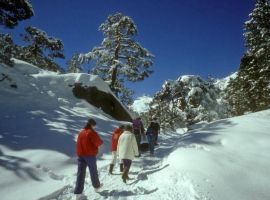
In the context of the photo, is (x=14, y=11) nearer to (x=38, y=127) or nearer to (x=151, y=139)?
(x=38, y=127)

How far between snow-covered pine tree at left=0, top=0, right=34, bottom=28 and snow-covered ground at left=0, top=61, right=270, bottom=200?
4797 mm

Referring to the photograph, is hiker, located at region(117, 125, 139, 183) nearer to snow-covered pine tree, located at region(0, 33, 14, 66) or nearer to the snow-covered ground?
the snow-covered ground

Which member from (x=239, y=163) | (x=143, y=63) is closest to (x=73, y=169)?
(x=239, y=163)

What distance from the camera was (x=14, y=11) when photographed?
15219 mm

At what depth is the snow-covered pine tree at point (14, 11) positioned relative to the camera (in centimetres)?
1488

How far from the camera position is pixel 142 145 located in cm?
1716

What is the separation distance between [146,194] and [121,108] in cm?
1858

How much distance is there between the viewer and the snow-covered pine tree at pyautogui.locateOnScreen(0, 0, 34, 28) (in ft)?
48.8

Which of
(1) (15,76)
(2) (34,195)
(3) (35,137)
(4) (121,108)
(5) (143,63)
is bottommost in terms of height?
(2) (34,195)

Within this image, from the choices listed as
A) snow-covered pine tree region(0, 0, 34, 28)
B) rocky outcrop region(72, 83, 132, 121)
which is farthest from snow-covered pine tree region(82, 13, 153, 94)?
snow-covered pine tree region(0, 0, 34, 28)

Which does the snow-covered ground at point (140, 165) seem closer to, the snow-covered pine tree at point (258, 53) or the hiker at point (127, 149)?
the hiker at point (127, 149)

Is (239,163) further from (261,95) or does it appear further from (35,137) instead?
(261,95)

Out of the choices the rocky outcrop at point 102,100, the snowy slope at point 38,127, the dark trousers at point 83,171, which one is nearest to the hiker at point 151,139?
the snowy slope at point 38,127

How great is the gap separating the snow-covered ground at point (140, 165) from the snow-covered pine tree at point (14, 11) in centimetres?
480
